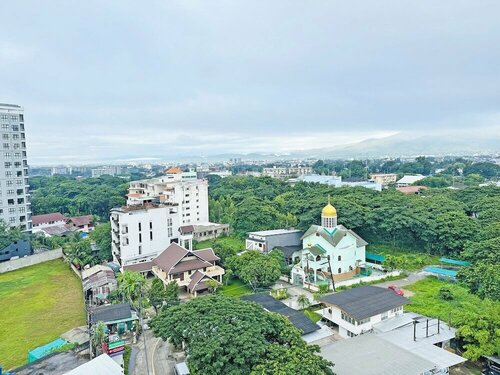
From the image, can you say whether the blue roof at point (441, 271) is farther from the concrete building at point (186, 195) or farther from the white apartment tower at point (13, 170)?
the white apartment tower at point (13, 170)

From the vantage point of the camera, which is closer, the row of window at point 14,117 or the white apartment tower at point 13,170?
the row of window at point 14,117

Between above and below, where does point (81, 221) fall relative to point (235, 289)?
above

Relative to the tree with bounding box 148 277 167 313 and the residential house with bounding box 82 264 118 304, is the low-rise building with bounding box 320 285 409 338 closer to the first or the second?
the tree with bounding box 148 277 167 313

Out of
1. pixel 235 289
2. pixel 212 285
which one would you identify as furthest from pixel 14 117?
pixel 235 289

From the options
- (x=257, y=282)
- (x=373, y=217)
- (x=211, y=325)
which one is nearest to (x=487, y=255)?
(x=373, y=217)

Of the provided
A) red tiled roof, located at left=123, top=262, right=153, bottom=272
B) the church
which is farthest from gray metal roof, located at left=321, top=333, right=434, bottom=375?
red tiled roof, located at left=123, top=262, right=153, bottom=272

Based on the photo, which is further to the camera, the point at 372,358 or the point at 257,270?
the point at 257,270

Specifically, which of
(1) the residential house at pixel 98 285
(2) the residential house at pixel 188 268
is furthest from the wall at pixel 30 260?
(2) the residential house at pixel 188 268

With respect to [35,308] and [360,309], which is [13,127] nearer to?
[35,308]
